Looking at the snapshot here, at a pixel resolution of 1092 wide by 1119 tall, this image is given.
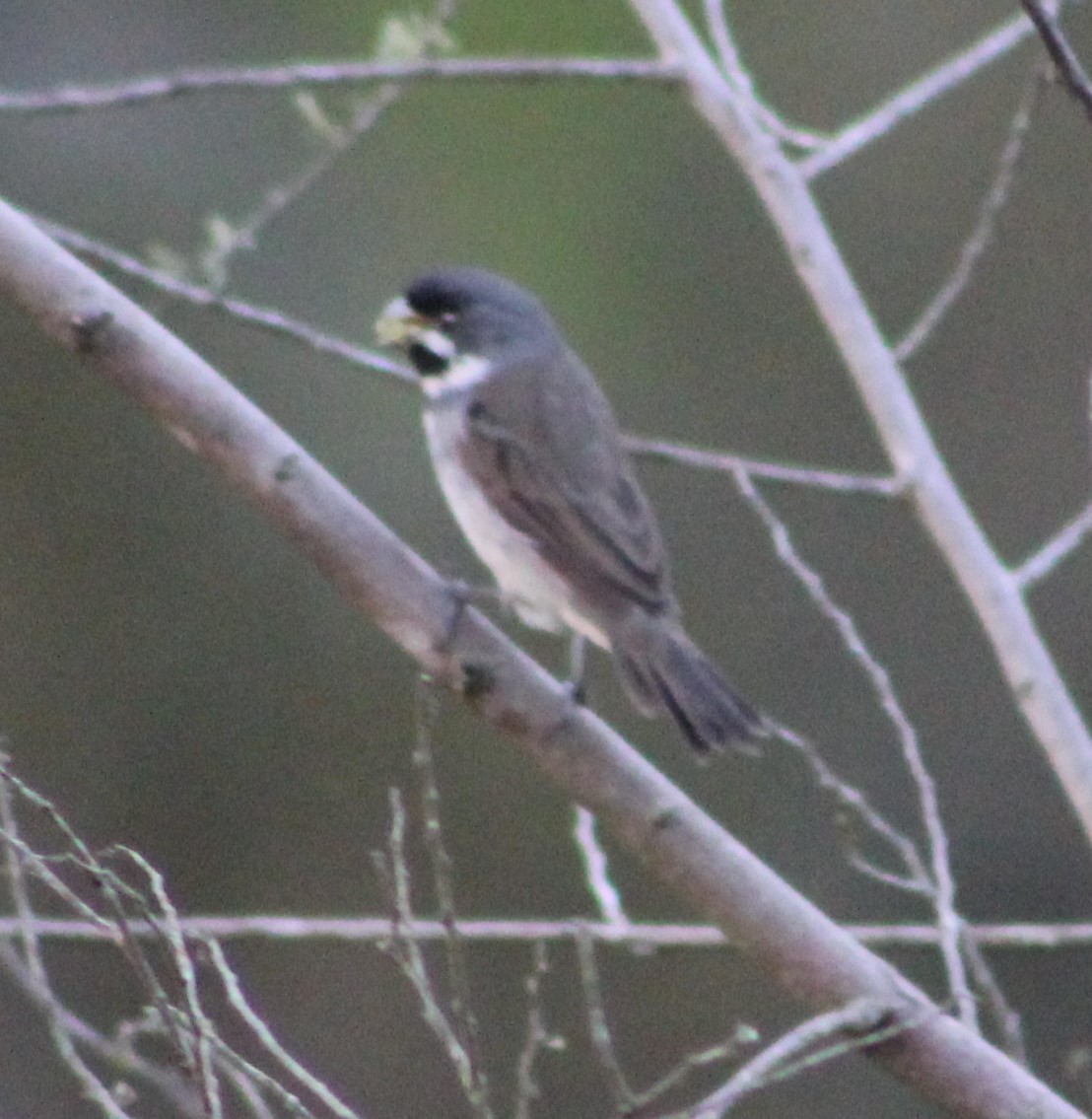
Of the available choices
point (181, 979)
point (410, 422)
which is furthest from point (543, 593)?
point (410, 422)

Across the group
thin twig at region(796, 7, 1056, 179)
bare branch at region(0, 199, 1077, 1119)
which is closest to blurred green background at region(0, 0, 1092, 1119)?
thin twig at region(796, 7, 1056, 179)

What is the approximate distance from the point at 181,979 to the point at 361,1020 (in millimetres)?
5226

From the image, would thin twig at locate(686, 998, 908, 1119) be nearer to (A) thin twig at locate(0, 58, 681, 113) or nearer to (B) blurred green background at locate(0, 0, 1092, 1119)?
(A) thin twig at locate(0, 58, 681, 113)

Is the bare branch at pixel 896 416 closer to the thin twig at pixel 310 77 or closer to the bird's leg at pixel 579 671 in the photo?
the thin twig at pixel 310 77

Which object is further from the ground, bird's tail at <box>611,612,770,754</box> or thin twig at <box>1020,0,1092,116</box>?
thin twig at <box>1020,0,1092,116</box>

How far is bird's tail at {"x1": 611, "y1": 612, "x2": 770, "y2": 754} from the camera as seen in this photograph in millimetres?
3646

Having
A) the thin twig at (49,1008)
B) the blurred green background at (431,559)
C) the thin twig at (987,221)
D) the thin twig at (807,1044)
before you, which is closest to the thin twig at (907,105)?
the thin twig at (987,221)

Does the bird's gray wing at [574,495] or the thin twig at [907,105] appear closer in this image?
the thin twig at [907,105]

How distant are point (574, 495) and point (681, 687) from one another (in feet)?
1.81

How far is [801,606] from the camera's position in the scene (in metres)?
7.72

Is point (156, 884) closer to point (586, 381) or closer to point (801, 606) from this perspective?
point (586, 381)

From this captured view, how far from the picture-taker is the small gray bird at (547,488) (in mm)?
3824

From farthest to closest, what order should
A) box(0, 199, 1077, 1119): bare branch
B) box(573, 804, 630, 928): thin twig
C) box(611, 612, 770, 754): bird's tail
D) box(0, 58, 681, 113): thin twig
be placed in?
box(611, 612, 770, 754): bird's tail, box(0, 58, 681, 113): thin twig, box(573, 804, 630, 928): thin twig, box(0, 199, 1077, 1119): bare branch

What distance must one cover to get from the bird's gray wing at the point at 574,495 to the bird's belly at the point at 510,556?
2 centimetres
